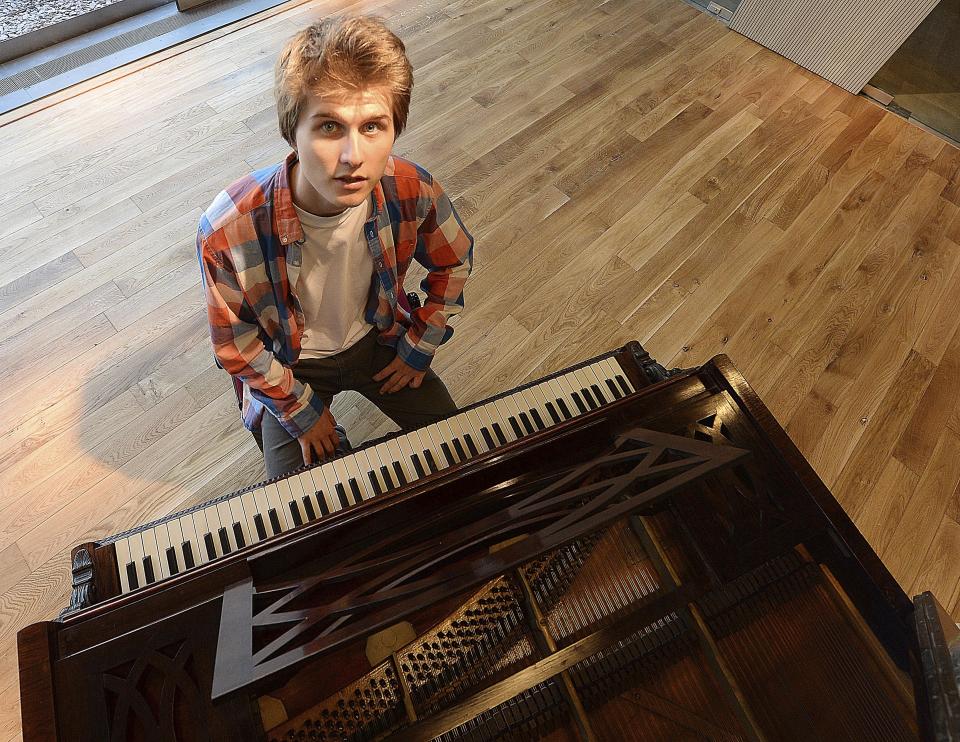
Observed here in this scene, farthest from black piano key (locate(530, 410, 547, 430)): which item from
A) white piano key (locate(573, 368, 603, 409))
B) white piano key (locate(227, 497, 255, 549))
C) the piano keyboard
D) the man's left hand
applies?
white piano key (locate(227, 497, 255, 549))

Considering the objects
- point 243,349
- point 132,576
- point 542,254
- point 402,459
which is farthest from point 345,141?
point 542,254

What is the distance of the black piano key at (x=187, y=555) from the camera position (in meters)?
1.20

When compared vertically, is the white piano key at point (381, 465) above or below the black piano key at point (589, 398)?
below

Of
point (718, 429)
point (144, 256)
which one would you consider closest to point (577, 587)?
point (718, 429)

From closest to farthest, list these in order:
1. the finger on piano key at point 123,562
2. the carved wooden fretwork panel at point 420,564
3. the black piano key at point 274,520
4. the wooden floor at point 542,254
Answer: the carved wooden fretwork panel at point 420,564, the finger on piano key at point 123,562, the black piano key at point 274,520, the wooden floor at point 542,254

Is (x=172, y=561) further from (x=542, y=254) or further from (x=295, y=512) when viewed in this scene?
(x=542, y=254)

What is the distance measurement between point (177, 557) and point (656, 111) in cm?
305

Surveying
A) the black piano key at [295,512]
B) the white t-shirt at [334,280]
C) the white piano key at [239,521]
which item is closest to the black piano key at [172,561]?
the white piano key at [239,521]

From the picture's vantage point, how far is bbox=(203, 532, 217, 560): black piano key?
1.22m

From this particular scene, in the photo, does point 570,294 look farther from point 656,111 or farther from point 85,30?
point 85,30

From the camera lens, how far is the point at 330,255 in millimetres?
1312

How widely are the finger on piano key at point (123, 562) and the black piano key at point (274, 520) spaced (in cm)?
26

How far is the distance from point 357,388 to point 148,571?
709mm

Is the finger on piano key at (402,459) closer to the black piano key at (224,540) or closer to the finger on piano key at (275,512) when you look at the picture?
the finger on piano key at (275,512)
